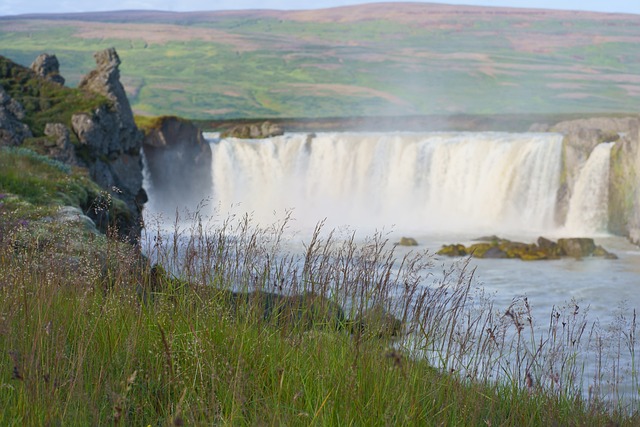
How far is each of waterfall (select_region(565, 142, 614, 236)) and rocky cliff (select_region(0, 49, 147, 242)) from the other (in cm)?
1748

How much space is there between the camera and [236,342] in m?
4.75

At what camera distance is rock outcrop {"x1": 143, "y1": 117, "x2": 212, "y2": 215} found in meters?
42.1

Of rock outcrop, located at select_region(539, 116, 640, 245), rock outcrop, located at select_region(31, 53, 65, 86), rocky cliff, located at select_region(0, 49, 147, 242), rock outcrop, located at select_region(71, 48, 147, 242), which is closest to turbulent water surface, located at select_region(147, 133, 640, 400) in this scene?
rock outcrop, located at select_region(539, 116, 640, 245)

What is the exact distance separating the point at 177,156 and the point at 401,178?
39.8 feet

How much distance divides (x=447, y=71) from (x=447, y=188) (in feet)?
267

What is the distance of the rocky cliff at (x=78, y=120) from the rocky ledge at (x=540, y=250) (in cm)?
1112

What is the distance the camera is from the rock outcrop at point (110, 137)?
29.8 m

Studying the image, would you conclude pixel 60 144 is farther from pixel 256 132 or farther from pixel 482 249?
pixel 256 132

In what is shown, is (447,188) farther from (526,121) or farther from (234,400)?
(526,121)

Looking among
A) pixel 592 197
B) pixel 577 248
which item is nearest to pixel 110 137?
pixel 577 248

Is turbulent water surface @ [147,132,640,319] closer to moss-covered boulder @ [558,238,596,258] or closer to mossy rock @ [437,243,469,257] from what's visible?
moss-covered boulder @ [558,238,596,258]

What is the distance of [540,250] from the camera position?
25.0 meters

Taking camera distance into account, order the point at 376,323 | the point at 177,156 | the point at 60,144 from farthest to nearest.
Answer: the point at 177,156, the point at 60,144, the point at 376,323

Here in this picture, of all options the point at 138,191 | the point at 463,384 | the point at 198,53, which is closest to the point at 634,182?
the point at 138,191
